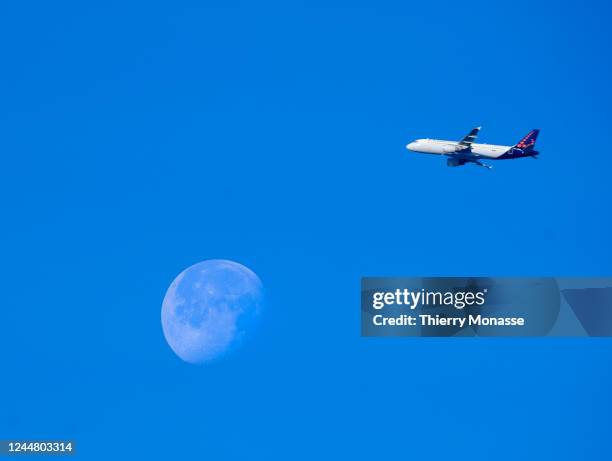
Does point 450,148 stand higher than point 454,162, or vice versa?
point 450,148

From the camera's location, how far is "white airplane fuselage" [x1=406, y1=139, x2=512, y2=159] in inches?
760

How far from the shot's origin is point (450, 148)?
19750mm

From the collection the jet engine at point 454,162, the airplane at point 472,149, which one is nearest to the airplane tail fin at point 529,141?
the airplane at point 472,149

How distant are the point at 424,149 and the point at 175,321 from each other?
6.47m

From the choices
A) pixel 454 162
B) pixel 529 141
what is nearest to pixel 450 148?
pixel 454 162

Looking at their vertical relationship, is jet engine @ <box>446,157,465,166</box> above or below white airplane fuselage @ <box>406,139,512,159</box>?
below

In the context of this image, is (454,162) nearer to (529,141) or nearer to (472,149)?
(472,149)

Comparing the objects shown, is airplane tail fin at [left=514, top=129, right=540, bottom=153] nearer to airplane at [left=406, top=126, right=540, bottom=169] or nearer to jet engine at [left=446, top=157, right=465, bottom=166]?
airplane at [left=406, top=126, right=540, bottom=169]

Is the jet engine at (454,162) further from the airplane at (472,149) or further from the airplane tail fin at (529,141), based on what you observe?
the airplane tail fin at (529,141)

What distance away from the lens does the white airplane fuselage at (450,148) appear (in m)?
19.3

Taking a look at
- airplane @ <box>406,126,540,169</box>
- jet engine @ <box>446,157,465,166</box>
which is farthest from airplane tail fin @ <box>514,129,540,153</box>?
jet engine @ <box>446,157,465,166</box>

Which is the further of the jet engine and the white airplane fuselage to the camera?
the jet engine

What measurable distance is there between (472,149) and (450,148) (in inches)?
18.1

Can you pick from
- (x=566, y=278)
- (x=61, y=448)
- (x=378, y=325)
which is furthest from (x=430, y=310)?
(x=61, y=448)
